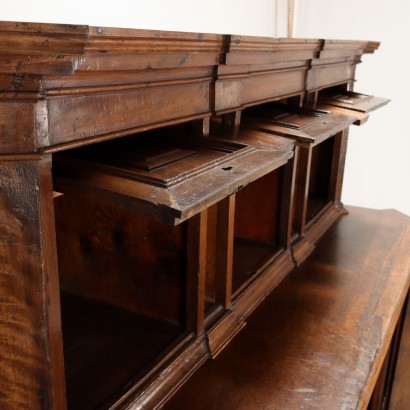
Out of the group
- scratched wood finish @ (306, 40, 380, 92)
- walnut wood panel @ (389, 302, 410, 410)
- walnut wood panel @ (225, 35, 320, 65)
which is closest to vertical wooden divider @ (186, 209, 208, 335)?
walnut wood panel @ (225, 35, 320, 65)

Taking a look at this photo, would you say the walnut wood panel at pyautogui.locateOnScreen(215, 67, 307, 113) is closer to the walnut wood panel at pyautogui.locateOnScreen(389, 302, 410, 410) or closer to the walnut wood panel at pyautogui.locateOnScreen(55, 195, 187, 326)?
the walnut wood panel at pyautogui.locateOnScreen(55, 195, 187, 326)

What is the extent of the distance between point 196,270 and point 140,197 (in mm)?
576

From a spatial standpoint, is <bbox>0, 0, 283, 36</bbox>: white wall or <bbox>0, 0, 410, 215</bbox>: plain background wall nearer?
<bbox>0, 0, 283, 36</bbox>: white wall

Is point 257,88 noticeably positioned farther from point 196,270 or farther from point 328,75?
point 328,75

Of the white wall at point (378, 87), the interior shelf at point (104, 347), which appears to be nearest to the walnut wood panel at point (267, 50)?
the interior shelf at point (104, 347)

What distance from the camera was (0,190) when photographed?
1048 millimetres

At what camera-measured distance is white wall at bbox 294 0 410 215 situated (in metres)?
4.46

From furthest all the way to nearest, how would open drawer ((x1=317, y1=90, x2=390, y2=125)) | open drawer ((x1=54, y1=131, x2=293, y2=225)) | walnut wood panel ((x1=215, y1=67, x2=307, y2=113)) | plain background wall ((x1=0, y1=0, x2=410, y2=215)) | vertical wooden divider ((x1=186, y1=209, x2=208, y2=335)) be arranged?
plain background wall ((x1=0, y1=0, x2=410, y2=215)) < open drawer ((x1=317, y1=90, x2=390, y2=125)) < walnut wood panel ((x1=215, y1=67, x2=307, y2=113)) < vertical wooden divider ((x1=186, y1=209, x2=208, y2=335)) < open drawer ((x1=54, y1=131, x2=293, y2=225))

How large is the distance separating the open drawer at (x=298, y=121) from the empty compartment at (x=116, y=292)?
2.21 feet

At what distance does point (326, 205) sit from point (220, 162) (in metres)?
2.00

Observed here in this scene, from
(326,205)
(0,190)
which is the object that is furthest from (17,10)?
(326,205)

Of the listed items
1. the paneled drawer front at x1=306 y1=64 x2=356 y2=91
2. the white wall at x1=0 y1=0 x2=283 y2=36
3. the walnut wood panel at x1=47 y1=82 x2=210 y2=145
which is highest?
the white wall at x1=0 y1=0 x2=283 y2=36

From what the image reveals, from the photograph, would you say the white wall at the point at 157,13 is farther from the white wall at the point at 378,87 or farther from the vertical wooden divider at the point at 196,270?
the vertical wooden divider at the point at 196,270

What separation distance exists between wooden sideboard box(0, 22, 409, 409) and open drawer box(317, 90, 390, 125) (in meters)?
0.02
